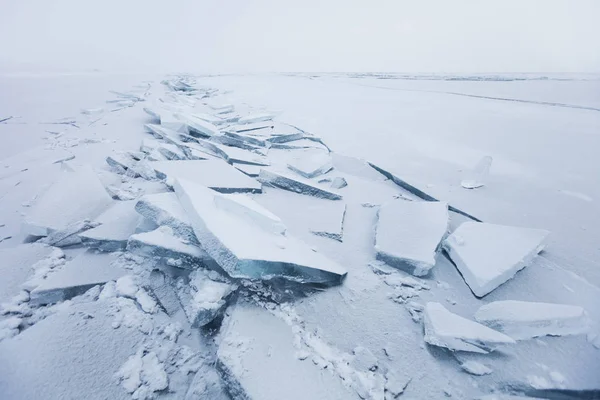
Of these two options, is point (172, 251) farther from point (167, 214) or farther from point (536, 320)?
point (536, 320)

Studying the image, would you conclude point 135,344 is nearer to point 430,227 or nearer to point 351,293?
point 351,293

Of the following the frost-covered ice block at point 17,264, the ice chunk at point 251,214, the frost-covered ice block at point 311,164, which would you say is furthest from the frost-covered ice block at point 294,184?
the frost-covered ice block at point 17,264

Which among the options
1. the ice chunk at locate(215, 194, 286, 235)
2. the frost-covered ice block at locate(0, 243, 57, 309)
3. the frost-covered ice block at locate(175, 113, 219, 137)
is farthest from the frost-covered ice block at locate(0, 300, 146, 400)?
the frost-covered ice block at locate(175, 113, 219, 137)

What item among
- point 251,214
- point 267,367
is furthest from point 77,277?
point 267,367

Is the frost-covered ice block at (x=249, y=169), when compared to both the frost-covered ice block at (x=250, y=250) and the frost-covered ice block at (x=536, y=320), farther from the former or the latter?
the frost-covered ice block at (x=536, y=320)

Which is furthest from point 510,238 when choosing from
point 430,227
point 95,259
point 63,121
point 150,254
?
point 63,121
